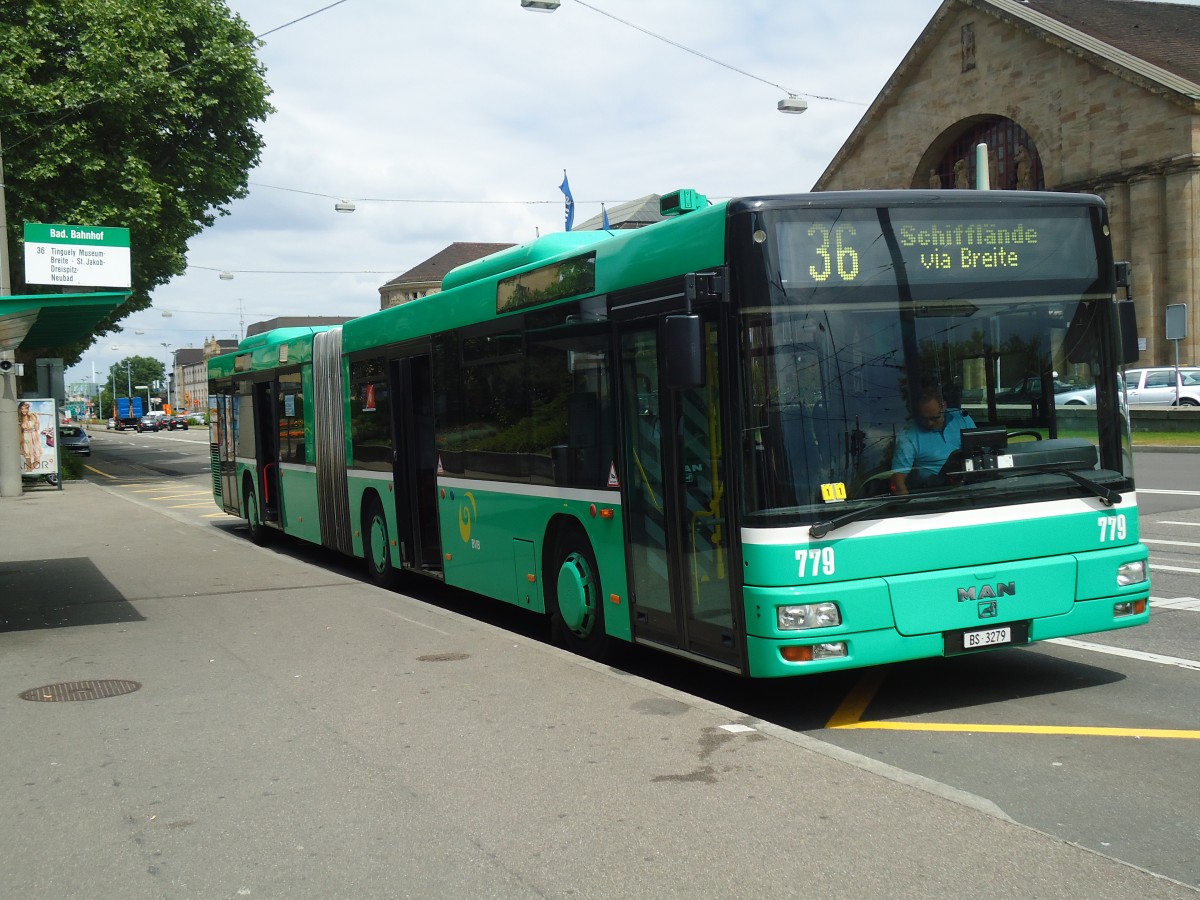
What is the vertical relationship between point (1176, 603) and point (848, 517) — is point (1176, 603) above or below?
below

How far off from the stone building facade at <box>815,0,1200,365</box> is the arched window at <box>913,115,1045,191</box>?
6 centimetres

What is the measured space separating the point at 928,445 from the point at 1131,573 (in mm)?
1591

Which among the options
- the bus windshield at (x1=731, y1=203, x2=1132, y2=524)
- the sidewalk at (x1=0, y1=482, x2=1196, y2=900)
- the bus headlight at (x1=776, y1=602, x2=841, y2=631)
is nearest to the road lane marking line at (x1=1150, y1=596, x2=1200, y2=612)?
the bus windshield at (x1=731, y1=203, x2=1132, y2=524)

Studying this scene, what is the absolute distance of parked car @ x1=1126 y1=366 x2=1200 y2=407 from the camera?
122 feet

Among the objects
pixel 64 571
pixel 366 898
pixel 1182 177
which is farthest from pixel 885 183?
pixel 366 898

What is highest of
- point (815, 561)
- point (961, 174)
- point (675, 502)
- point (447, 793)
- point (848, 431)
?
point (961, 174)

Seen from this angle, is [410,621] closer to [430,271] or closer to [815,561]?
Result: [815,561]

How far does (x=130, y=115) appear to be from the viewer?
31.9 m

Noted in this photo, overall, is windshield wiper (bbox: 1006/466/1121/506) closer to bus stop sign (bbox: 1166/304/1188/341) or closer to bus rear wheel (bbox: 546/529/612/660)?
bus rear wheel (bbox: 546/529/612/660)

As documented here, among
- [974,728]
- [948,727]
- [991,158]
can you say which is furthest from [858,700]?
[991,158]

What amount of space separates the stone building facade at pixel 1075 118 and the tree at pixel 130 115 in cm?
2784

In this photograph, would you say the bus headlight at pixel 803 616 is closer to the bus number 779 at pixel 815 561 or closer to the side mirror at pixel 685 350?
the bus number 779 at pixel 815 561

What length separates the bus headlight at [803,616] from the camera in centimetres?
643

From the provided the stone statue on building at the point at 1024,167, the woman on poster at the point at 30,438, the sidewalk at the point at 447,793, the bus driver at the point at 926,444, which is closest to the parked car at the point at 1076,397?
the bus driver at the point at 926,444
